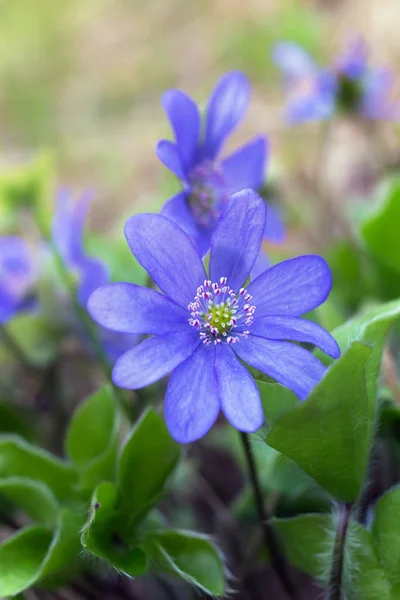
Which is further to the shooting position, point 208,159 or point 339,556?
point 208,159

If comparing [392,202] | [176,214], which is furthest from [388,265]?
[176,214]

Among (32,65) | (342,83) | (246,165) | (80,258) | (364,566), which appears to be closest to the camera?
(364,566)

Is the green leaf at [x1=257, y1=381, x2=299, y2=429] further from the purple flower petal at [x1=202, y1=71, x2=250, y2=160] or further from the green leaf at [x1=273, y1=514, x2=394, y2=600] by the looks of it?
the purple flower petal at [x1=202, y1=71, x2=250, y2=160]

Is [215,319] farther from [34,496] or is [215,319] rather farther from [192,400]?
[34,496]

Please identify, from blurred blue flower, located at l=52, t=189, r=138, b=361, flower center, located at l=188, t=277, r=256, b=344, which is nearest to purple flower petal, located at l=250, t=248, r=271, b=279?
flower center, located at l=188, t=277, r=256, b=344

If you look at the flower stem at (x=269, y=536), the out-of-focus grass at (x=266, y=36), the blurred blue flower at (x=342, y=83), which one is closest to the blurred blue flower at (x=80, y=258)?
the flower stem at (x=269, y=536)

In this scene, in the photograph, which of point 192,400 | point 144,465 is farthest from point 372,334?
point 144,465
